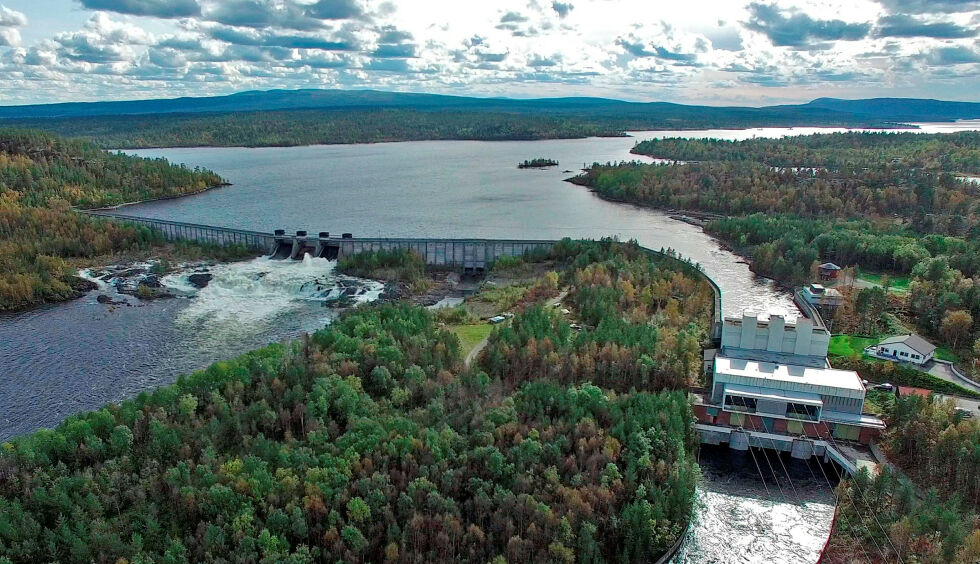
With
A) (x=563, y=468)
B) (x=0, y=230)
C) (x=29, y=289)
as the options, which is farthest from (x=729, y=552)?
(x=0, y=230)

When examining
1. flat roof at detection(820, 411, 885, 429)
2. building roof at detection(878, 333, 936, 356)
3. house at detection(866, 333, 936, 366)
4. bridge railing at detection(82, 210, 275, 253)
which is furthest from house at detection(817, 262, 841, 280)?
bridge railing at detection(82, 210, 275, 253)

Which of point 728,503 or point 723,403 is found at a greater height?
point 723,403

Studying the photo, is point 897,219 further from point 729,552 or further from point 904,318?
point 729,552

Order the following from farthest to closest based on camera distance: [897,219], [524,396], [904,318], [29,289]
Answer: [897,219] → [29,289] → [904,318] → [524,396]

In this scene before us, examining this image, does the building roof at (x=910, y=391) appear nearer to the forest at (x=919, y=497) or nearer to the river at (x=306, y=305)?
the forest at (x=919, y=497)

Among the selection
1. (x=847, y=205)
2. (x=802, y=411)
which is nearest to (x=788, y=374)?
(x=802, y=411)

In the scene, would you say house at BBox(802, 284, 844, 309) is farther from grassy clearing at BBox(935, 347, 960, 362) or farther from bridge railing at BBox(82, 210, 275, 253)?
bridge railing at BBox(82, 210, 275, 253)

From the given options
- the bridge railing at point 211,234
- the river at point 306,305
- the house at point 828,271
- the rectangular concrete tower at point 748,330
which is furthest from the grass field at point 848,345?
the bridge railing at point 211,234
